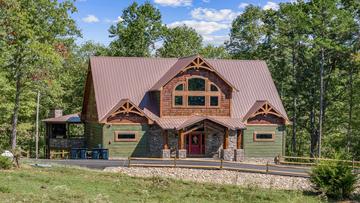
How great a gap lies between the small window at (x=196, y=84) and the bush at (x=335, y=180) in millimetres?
16940

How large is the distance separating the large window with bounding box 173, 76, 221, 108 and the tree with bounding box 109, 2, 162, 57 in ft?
61.0

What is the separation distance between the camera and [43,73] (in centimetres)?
3978

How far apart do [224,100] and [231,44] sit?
52.1 ft

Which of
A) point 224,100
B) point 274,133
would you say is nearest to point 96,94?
point 224,100

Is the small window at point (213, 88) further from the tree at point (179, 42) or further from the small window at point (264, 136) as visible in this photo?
the tree at point (179, 42)

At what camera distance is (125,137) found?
124 feet

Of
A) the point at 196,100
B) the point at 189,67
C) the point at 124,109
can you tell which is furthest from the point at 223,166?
the point at 189,67

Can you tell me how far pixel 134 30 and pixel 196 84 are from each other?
63.1 ft

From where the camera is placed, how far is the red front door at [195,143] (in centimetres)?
3959

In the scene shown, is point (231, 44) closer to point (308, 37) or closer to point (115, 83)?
point (308, 37)

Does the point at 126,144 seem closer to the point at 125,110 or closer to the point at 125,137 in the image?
the point at 125,137

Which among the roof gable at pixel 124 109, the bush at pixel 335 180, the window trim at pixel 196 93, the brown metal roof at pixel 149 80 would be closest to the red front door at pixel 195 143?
the window trim at pixel 196 93

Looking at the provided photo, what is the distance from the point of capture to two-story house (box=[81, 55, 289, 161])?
3806 centimetres

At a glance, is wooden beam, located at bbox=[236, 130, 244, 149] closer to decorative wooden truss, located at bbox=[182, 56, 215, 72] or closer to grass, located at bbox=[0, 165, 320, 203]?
decorative wooden truss, located at bbox=[182, 56, 215, 72]
